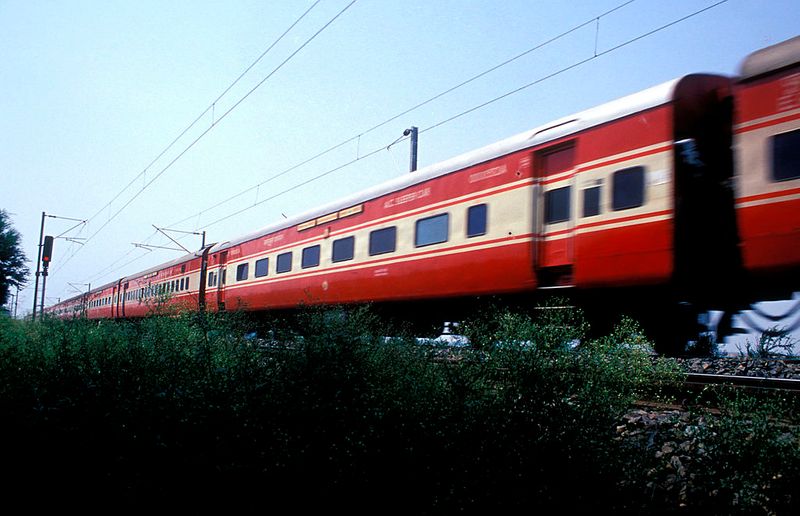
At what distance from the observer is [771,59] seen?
6.10 meters

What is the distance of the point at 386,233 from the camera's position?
35.1 feet

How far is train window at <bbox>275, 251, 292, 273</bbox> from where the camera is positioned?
14.0 m

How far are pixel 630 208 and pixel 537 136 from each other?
1.90m

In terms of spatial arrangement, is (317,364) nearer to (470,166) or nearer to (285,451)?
(285,451)

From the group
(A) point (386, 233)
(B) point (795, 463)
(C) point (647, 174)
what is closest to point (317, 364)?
(B) point (795, 463)

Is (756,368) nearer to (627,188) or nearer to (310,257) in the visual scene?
(627,188)

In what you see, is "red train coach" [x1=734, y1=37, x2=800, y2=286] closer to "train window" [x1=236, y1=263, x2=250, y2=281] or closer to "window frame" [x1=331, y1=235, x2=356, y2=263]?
"window frame" [x1=331, y1=235, x2=356, y2=263]

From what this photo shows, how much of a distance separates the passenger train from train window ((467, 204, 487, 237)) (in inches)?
0.8

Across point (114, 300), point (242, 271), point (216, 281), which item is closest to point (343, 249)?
point (242, 271)

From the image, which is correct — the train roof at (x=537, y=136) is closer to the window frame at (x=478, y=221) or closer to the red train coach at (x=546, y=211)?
the red train coach at (x=546, y=211)

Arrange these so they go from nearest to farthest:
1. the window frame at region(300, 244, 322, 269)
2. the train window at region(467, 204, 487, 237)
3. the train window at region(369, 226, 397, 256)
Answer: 1. the train window at region(467, 204, 487, 237)
2. the train window at region(369, 226, 397, 256)
3. the window frame at region(300, 244, 322, 269)

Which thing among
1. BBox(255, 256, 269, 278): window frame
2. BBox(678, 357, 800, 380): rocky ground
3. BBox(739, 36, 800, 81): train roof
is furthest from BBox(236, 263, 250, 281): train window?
BBox(739, 36, 800, 81): train roof

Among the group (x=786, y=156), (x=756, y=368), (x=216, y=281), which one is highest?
(x=786, y=156)

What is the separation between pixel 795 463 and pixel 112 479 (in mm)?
4328
